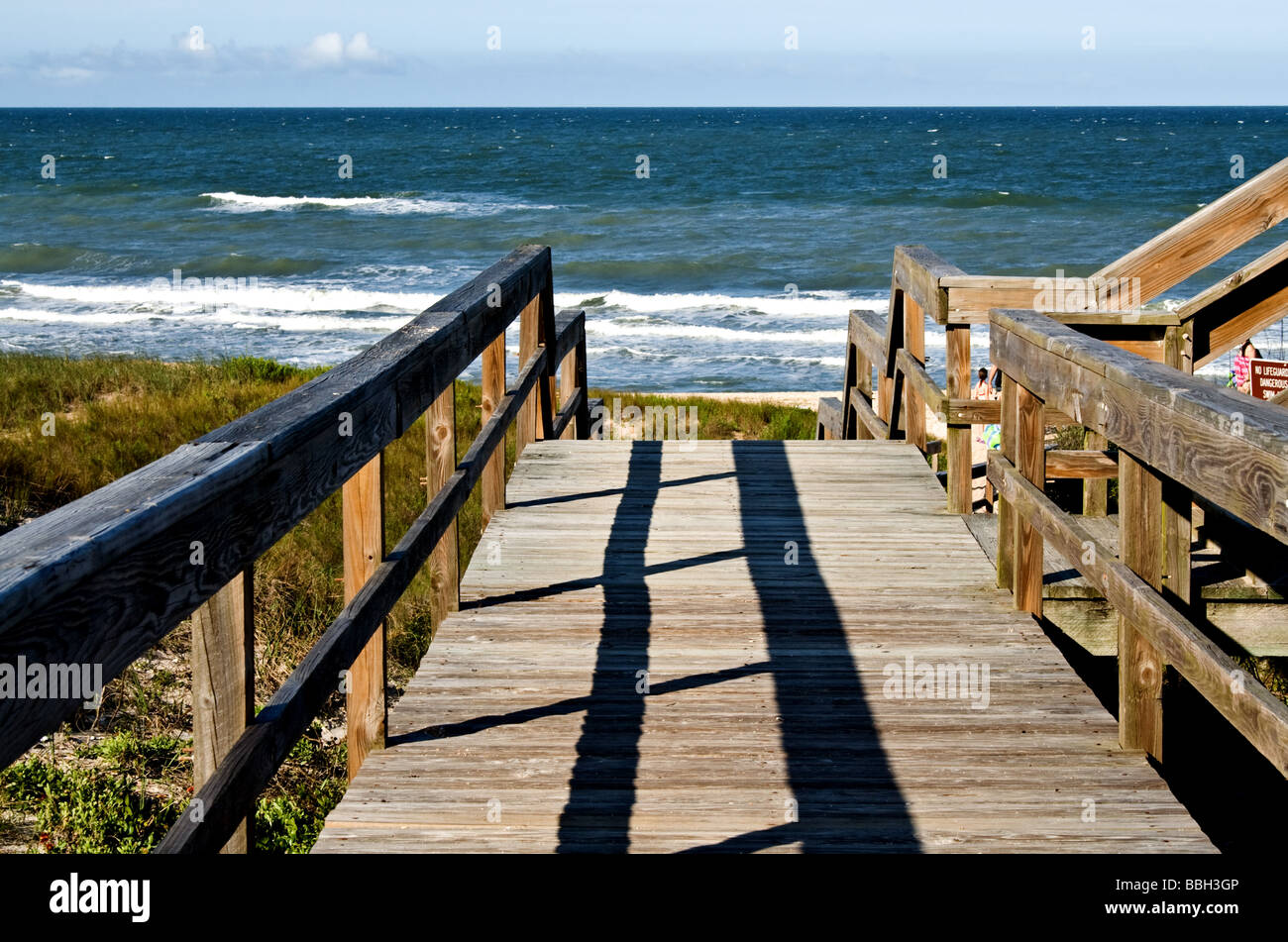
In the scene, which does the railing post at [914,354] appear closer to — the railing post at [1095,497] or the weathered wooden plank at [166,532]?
the railing post at [1095,497]

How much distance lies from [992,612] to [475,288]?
7.02ft

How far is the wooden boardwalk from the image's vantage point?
2.82m

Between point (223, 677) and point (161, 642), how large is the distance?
351 centimetres

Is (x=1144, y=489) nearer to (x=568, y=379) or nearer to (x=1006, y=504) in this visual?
(x=1006, y=504)

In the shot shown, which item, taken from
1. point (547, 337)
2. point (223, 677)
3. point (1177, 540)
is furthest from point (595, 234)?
point (223, 677)

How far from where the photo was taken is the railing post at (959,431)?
17.3 ft

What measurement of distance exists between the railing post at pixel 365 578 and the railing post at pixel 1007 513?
84.3 inches

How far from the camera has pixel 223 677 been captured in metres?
1.88

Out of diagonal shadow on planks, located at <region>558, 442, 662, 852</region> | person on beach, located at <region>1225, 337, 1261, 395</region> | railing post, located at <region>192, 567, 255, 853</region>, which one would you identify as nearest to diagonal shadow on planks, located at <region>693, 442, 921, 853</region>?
diagonal shadow on planks, located at <region>558, 442, 662, 852</region>

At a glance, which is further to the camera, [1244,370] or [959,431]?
[1244,370]

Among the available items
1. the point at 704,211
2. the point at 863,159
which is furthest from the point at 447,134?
the point at 704,211

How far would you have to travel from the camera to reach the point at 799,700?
11.5ft
